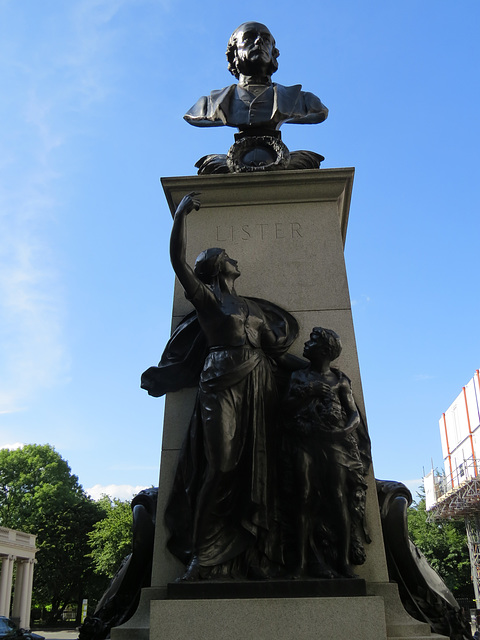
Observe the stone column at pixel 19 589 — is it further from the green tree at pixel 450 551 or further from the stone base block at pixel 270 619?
the stone base block at pixel 270 619

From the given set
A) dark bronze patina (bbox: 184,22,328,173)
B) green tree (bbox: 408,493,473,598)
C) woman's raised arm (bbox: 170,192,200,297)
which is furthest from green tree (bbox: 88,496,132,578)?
woman's raised arm (bbox: 170,192,200,297)

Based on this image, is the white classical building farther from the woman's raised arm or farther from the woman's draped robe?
A: the woman's raised arm

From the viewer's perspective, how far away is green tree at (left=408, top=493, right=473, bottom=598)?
4666 cm

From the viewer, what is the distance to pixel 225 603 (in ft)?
14.8

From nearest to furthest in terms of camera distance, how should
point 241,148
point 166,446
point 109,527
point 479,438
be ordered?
1. point 166,446
2. point 241,148
3. point 479,438
4. point 109,527

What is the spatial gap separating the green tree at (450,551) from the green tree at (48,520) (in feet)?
91.5

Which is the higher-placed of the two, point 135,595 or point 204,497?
point 204,497

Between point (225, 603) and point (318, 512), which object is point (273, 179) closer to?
point (318, 512)

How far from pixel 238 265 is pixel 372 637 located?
12.0 feet

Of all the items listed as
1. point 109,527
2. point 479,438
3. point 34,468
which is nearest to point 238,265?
point 479,438

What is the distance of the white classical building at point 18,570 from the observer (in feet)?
151

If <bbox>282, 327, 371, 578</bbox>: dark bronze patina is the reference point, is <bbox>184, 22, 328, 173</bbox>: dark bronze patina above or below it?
above

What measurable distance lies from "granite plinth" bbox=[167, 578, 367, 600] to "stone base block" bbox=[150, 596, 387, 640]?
67 millimetres

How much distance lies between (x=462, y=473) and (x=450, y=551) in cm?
794
